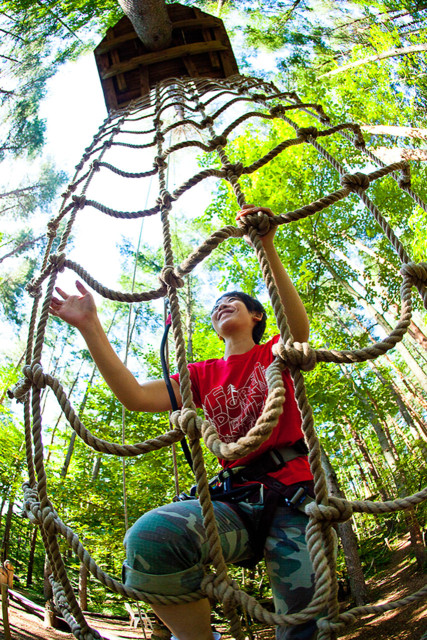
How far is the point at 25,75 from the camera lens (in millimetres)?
7152

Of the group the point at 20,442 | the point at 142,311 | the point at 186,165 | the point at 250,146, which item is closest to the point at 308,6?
the point at 186,165

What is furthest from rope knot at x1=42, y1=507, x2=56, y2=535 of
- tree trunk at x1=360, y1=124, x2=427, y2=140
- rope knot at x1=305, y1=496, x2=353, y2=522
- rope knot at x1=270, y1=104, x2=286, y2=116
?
tree trunk at x1=360, y1=124, x2=427, y2=140

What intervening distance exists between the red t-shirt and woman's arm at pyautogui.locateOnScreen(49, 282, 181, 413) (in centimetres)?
10

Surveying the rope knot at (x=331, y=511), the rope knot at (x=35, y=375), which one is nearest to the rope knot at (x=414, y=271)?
the rope knot at (x=331, y=511)

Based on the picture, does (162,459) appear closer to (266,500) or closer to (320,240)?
(320,240)

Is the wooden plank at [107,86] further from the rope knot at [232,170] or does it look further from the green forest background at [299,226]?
the rope knot at [232,170]

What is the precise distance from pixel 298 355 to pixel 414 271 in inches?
19.5

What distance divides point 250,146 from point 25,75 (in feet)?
15.8

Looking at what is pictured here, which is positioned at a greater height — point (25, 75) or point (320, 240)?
point (25, 75)

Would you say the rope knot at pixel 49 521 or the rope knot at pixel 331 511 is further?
the rope knot at pixel 49 521

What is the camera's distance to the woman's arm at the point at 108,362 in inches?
43.6

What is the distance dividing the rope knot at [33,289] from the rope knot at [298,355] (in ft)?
3.53

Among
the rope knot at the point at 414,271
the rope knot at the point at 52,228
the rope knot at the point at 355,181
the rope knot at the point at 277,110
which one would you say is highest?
the rope knot at the point at 277,110

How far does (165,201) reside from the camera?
5.17ft
